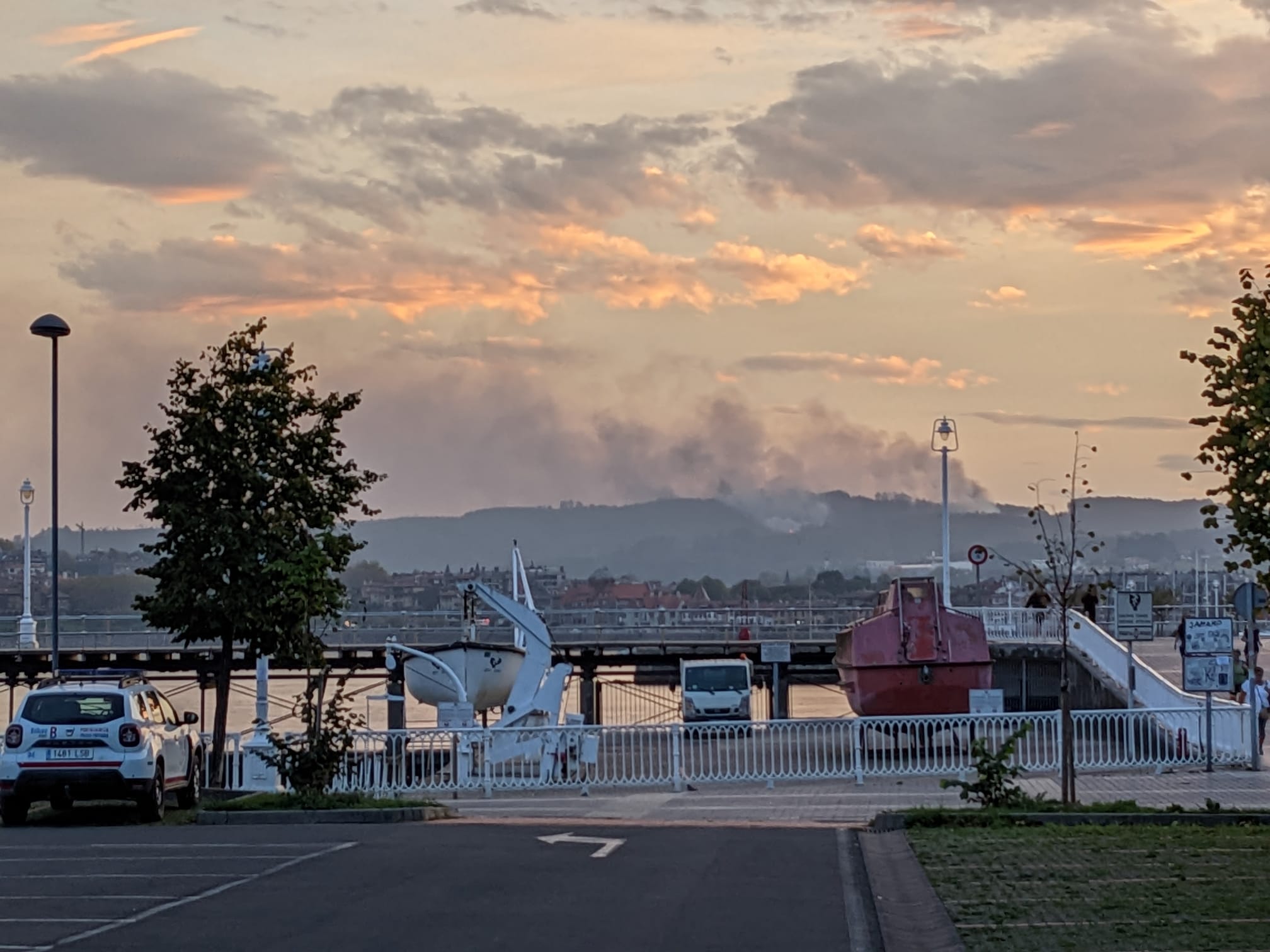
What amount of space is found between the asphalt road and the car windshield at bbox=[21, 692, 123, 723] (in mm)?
1576

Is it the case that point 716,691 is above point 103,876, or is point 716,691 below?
below

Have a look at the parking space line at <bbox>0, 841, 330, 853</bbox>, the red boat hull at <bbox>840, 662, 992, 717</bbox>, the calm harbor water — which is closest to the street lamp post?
the parking space line at <bbox>0, 841, 330, 853</bbox>

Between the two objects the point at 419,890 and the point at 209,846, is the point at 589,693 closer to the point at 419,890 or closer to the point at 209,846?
the point at 209,846

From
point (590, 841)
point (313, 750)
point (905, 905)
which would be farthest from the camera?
point (313, 750)

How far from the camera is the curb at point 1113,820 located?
1922 cm

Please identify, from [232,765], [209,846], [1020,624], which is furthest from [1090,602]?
[209,846]

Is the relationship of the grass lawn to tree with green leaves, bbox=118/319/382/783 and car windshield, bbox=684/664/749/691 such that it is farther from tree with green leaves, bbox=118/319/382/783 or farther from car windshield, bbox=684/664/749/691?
car windshield, bbox=684/664/749/691

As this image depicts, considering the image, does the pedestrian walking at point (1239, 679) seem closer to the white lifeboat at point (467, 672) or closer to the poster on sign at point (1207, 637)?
the poster on sign at point (1207, 637)

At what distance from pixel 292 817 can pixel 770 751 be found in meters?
9.58

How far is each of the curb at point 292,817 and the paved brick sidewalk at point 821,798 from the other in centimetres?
261

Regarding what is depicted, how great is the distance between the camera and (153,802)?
21406mm

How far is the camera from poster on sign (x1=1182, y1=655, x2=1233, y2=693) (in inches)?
1081

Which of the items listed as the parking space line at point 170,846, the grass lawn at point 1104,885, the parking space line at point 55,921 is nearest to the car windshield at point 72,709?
the parking space line at point 170,846

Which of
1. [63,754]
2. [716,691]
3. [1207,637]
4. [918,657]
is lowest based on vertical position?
[716,691]
